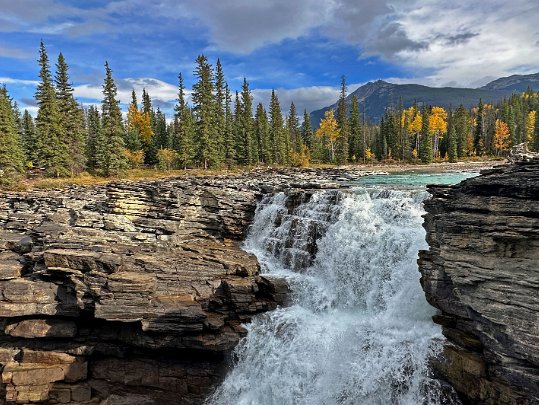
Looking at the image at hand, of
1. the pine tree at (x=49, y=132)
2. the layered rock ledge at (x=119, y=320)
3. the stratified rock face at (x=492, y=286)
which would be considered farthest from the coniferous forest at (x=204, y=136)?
the stratified rock face at (x=492, y=286)

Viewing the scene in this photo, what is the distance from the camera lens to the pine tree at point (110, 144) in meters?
66.2

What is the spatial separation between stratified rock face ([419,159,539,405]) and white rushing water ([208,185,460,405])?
4.65 ft

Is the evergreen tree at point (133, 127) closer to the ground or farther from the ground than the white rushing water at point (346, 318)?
farther from the ground

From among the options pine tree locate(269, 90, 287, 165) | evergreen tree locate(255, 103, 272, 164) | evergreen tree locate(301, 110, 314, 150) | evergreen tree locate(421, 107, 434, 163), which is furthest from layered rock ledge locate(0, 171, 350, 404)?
evergreen tree locate(301, 110, 314, 150)

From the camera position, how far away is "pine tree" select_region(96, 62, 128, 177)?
66.2 meters

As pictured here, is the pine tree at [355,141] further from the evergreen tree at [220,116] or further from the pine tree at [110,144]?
the pine tree at [110,144]

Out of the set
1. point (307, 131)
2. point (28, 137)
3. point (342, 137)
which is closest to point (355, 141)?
point (342, 137)

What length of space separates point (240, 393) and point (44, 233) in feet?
57.8

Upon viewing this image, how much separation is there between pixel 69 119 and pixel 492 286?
7139cm

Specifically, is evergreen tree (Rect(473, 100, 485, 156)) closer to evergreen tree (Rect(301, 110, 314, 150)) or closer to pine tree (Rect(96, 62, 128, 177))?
evergreen tree (Rect(301, 110, 314, 150))

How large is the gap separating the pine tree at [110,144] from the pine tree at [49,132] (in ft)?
18.0

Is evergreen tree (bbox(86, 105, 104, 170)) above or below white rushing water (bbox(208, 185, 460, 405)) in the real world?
above

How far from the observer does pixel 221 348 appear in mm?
18766

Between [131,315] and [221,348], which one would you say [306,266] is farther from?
[131,315]
